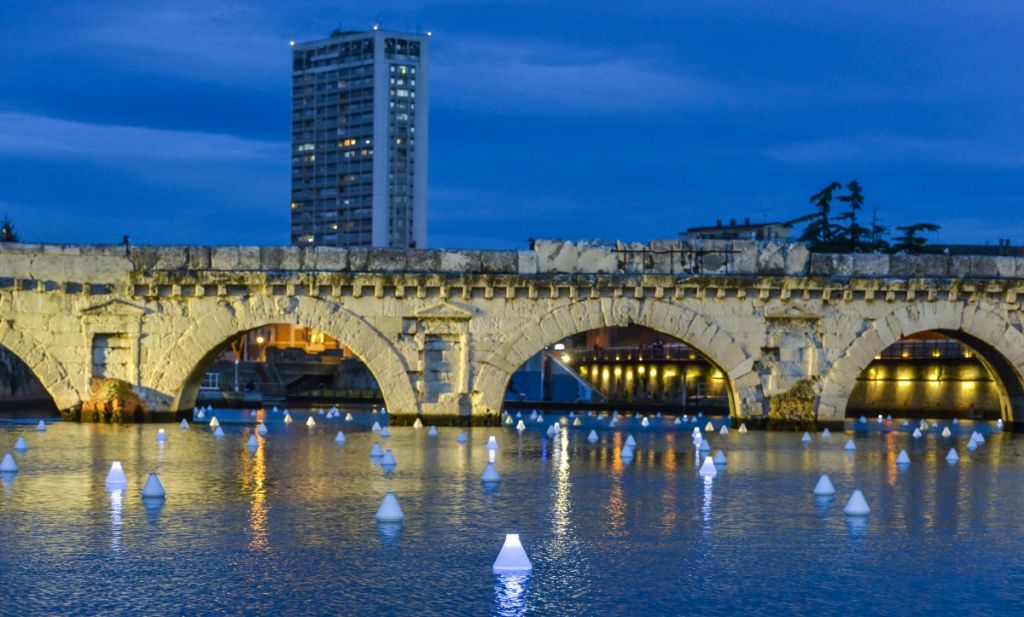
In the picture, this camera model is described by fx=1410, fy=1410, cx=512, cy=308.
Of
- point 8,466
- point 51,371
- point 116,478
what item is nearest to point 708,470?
point 116,478

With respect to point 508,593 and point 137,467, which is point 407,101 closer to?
point 137,467

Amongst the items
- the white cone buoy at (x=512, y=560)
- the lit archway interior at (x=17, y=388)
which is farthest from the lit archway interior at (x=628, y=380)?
the white cone buoy at (x=512, y=560)

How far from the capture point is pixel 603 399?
7056 centimetres

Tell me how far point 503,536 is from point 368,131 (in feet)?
493

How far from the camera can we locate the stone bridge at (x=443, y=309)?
3288 centimetres

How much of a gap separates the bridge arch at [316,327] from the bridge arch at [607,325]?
1.85 m

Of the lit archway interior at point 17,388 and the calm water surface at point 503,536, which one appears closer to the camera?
the calm water surface at point 503,536

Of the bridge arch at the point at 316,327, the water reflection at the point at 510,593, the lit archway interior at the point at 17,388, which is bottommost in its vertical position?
the water reflection at the point at 510,593

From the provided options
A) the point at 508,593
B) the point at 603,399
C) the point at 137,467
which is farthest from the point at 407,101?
the point at 508,593

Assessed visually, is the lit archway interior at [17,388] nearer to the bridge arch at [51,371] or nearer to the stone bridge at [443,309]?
the bridge arch at [51,371]

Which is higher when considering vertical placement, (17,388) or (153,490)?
(17,388)

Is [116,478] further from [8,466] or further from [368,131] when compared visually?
[368,131]

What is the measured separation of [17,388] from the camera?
5822 cm

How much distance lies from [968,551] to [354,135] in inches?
6041
